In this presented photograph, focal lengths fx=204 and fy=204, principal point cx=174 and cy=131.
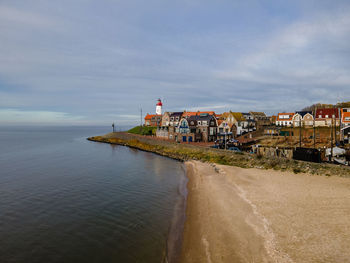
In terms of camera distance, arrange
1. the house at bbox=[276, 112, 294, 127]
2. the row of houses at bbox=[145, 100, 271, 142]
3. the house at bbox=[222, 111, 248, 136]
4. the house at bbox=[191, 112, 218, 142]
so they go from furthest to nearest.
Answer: the house at bbox=[276, 112, 294, 127], the house at bbox=[222, 111, 248, 136], the house at bbox=[191, 112, 218, 142], the row of houses at bbox=[145, 100, 271, 142]

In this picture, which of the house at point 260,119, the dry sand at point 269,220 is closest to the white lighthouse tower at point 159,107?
the house at point 260,119

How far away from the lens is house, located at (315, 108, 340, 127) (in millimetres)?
72500

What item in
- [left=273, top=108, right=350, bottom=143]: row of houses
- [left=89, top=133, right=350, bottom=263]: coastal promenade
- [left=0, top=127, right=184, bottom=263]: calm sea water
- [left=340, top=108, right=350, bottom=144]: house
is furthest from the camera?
[left=273, top=108, right=350, bottom=143]: row of houses

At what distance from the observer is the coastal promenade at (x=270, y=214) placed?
1329 centimetres

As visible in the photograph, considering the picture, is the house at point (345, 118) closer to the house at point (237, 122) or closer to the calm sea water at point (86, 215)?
the house at point (237, 122)

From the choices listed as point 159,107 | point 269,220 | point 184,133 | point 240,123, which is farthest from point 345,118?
point 159,107

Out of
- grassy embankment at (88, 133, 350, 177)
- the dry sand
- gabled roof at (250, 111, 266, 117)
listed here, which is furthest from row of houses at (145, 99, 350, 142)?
the dry sand

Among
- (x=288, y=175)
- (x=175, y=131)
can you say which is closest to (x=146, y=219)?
(x=288, y=175)

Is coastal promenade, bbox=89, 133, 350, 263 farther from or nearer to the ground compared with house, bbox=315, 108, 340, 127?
nearer to the ground

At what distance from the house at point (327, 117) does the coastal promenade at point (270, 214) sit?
54.4m

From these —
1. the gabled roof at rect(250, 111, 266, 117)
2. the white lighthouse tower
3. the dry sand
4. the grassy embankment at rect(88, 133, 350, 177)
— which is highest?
the white lighthouse tower

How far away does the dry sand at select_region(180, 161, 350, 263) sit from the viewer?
1317 centimetres

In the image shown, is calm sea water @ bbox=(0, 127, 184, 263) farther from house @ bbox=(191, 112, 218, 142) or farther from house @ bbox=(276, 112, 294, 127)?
house @ bbox=(276, 112, 294, 127)

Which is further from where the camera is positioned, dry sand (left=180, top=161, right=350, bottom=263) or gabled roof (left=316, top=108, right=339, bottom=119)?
gabled roof (left=316, top=108, right=339, bottom=119)
